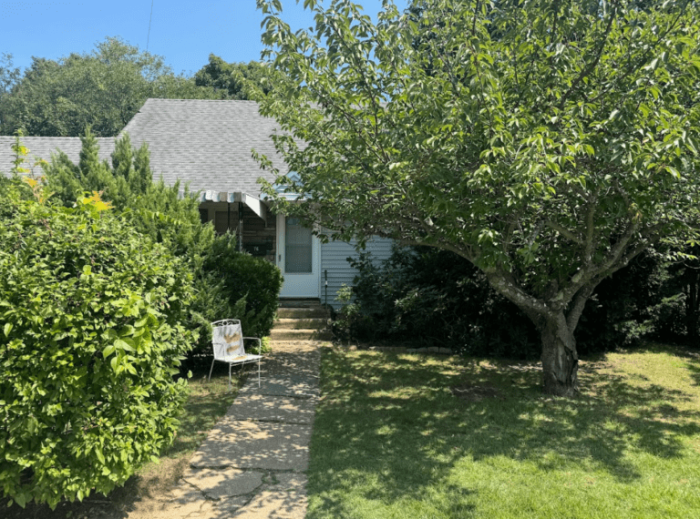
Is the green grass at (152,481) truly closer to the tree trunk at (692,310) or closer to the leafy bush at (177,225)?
the leafy bush at (177,225)

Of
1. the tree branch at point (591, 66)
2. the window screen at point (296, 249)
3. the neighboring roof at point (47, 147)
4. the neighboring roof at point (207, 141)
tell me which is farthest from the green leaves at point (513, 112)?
the neighboring roof at point (47, 147)

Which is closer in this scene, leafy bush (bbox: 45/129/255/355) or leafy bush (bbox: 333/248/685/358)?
leafy bush (bbox: 45/129/255/355)

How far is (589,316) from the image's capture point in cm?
901

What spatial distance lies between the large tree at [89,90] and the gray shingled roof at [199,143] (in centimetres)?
1638

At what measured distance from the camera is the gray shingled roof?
468 inches

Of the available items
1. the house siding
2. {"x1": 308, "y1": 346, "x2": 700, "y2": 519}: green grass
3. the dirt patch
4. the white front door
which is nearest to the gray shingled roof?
the white front door

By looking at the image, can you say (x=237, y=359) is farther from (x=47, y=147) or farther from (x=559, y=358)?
(x=47, y=147)

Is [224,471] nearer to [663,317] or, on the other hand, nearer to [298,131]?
[298,131]

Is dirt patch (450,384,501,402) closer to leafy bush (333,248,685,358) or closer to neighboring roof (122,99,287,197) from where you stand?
leafy bush (333,248,685,358)

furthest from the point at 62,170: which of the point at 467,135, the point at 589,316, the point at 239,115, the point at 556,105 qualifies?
the point at 589,316

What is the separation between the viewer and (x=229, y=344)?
23.3 feet

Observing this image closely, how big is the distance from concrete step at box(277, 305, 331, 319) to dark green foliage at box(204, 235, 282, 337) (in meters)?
2.07

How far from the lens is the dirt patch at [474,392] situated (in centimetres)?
653

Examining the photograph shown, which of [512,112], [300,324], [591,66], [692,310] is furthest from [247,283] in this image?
[692,310]
